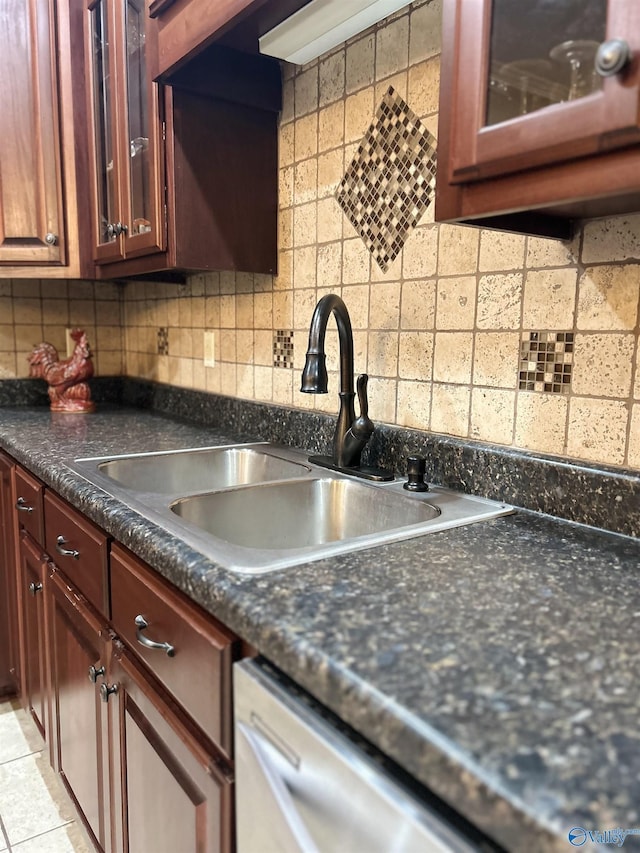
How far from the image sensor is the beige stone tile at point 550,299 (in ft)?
3.14

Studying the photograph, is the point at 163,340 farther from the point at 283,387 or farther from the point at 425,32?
the point at 425,32

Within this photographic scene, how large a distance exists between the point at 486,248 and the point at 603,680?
2.53ft

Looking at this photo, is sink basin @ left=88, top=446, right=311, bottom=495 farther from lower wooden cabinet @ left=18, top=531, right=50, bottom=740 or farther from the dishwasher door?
the dishwasher door

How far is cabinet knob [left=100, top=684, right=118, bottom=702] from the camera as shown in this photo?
1.00 meters

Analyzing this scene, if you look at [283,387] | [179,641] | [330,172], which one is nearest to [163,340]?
[283,387]

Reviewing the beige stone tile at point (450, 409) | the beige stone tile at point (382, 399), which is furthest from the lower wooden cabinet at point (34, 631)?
the beige stone tile at point (450, 409)

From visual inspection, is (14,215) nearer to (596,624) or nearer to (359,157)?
(359,157)

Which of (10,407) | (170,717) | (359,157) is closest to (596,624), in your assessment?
(170,717)

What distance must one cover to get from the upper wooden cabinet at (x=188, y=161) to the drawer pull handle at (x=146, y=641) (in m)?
0.90

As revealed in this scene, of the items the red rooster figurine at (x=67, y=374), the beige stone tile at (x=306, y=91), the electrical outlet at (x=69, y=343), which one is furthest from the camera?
the electrical outlet at (x=69, y=343)

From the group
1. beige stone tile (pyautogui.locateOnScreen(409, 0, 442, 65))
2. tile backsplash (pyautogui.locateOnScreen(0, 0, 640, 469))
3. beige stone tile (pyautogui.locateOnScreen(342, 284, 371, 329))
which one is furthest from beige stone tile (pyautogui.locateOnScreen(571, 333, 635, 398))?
beige stone tile (pyautogui.locateOnScreen(409, 0, 442, 65))

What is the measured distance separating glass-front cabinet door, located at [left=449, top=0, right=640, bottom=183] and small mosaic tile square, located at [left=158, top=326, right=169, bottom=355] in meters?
1.61

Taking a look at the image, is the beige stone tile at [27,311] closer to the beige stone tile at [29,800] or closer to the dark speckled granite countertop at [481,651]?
the beige stone tile at [29,800]

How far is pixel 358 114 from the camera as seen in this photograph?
1309mm
